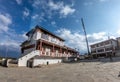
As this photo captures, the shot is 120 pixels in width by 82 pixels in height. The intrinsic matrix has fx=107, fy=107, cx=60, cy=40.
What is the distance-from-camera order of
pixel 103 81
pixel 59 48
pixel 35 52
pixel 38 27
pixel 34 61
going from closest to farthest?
pixel 103 81, pixel 34 61, pixel 35 52, pixel 38 27, pixel 59 48

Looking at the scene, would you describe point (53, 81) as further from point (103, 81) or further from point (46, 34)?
point (46, 34)

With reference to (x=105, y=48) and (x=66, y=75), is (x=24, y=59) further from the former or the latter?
(x=105, y=48)

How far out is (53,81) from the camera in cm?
992

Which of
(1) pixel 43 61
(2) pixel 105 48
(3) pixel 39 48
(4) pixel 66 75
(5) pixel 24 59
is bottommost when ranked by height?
(4) pixel 66 75

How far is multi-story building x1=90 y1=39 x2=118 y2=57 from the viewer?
2055 inches

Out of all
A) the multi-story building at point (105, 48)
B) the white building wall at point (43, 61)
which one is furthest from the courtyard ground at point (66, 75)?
the multi-story building at point (105, 48)

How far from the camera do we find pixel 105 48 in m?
55.2

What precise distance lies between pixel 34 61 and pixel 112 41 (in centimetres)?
4286

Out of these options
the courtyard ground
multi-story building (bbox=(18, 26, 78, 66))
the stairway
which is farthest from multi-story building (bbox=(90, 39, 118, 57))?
the courtyard ground

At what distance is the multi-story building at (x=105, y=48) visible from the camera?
52.2 metres

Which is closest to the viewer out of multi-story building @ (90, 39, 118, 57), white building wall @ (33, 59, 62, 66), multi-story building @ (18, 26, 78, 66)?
white building wall @ (33, 59, 62, 66)

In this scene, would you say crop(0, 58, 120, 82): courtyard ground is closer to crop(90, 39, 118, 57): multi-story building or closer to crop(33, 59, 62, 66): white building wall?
crop(33, 59, 62, 66): white building wall

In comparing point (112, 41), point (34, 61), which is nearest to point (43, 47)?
point (34, 61)

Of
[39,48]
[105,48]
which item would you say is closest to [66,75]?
[39,48]
